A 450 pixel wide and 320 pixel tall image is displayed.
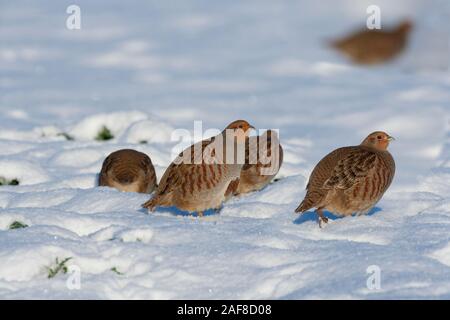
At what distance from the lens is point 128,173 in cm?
805

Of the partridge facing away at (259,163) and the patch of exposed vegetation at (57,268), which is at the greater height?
the partridge facing away at (259,163)

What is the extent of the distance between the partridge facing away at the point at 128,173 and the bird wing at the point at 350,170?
216 cm

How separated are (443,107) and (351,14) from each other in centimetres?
643

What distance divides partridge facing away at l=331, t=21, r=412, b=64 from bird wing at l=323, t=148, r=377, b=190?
7.79 metres

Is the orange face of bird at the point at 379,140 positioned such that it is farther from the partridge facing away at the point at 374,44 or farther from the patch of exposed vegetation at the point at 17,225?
the partridge facing away at the point at 374,44

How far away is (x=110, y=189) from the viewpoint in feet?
24.2

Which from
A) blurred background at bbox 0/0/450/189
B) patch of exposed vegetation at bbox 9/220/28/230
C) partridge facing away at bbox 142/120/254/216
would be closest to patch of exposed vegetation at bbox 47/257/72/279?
patch of exposed vegetation at bbox 9/220/28/230

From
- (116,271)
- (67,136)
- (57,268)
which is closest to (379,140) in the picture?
(116,271)

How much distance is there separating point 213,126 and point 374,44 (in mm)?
5911

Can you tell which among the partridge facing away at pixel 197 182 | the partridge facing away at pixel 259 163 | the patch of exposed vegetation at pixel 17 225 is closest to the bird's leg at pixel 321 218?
the partridge facing away at pixel 197 182

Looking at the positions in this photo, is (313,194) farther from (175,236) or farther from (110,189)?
(110,189)

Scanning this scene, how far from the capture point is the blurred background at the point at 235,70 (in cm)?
1076
